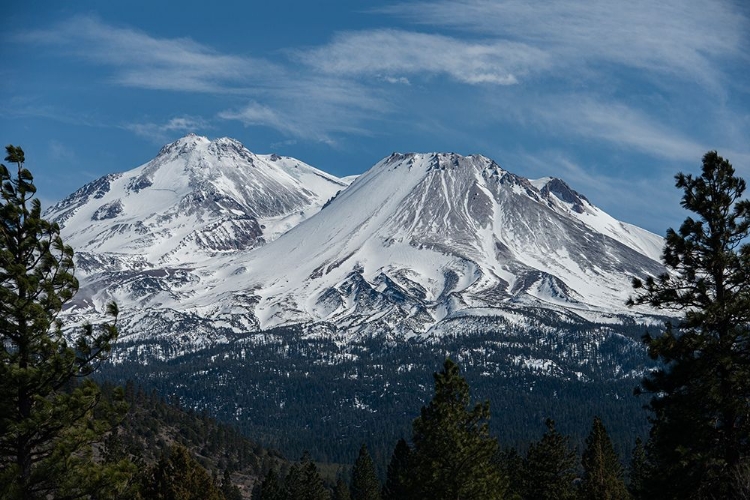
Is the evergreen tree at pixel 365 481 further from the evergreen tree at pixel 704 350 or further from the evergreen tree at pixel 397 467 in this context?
the evergreen tree at pixel 704 350

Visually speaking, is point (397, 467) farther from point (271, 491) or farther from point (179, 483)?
Result: point (179, 483)

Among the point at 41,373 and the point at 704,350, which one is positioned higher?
the point at 704,350

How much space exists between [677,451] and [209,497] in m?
26.4

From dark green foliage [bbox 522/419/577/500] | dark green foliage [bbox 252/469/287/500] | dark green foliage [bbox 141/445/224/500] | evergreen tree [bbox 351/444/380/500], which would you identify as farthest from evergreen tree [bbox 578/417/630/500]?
A: dark green foliage [bbox 252/469/287/500]

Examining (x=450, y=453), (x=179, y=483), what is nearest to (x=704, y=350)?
(x=450, y=453)

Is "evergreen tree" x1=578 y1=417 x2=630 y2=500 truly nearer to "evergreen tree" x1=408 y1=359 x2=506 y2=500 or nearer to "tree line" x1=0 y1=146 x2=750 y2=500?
"evergreen tree" x1=408 y1=359 x2=506 y2=500

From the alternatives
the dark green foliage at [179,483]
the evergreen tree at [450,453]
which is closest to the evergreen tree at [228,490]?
the dark green foliage at [179,483]

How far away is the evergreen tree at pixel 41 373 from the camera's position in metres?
21.2

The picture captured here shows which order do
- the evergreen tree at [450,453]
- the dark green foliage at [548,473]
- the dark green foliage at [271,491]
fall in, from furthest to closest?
1. the dark green foliage at [271,491]
2. the dark green foliage at [548,473]
3. the evergreen tree at [450,453]

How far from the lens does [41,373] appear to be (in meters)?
21.3

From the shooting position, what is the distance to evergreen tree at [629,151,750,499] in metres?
23.2

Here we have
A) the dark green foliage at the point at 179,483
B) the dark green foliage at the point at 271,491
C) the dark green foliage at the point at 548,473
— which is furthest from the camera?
the dark green foliage at the point at 271,491

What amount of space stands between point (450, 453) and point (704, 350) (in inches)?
523

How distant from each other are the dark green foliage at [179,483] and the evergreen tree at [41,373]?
19386mm
